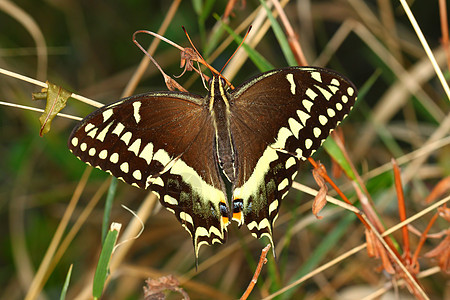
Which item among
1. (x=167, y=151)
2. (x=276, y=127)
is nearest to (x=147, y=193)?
(x=167, y=151)

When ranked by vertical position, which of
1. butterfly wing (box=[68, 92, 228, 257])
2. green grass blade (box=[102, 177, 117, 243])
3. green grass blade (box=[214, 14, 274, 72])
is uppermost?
green grass blade (box=[214, 14, 274, 72])

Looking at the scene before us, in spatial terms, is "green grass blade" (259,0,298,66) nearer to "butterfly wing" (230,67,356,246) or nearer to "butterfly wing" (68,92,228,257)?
"butterfly wing" (230,67,356,246)

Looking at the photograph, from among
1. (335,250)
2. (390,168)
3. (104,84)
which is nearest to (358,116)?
(335,250)

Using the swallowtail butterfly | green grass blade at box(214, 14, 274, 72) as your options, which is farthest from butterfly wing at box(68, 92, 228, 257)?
→ green grass blade at box(214, 14, 274, 72)

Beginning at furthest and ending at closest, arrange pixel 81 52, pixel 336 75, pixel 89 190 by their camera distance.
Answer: pixel 81 52
pixel 89 190
pixel 336 75

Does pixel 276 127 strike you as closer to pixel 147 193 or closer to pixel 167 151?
pixel 167 151

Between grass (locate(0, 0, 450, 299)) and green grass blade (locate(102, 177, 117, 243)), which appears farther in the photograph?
grass (locate(0, 0, 450, 299))

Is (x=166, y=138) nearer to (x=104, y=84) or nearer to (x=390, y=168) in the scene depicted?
(x=390, y=168)
